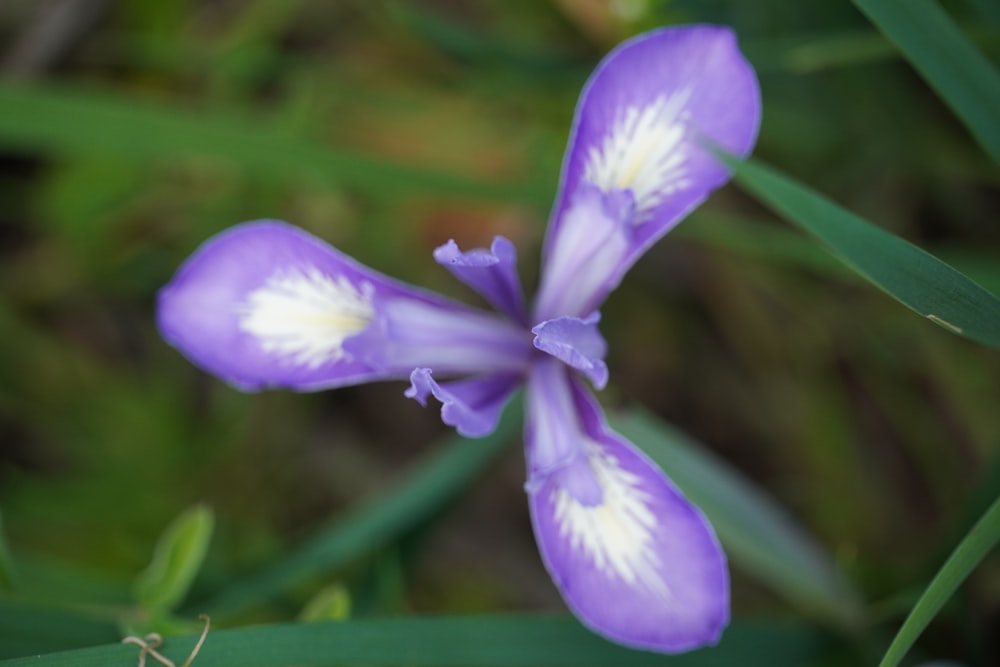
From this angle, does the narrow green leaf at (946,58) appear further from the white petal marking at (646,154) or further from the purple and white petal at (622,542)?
the purple and white petal at (622,542)

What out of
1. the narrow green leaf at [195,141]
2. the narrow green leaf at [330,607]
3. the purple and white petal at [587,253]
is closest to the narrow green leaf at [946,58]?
the purple and white petal at [587,253]

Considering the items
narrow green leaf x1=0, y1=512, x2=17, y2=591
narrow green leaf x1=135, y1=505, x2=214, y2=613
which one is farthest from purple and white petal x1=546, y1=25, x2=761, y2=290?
narrow green leaf x1=0, y1=512, x2=17, y2=591

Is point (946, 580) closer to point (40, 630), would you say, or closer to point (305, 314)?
point (305, 314)

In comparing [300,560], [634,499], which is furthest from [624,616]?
[300,560]

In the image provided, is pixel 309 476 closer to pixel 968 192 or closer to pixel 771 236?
pixel 771 236

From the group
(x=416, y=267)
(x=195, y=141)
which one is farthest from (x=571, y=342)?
(x=416, y=267)

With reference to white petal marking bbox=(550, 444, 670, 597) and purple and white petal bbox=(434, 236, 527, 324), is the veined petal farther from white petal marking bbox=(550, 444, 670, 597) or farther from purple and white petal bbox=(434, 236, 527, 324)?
white petal marking bbox=(550, 444, 670, 597)
